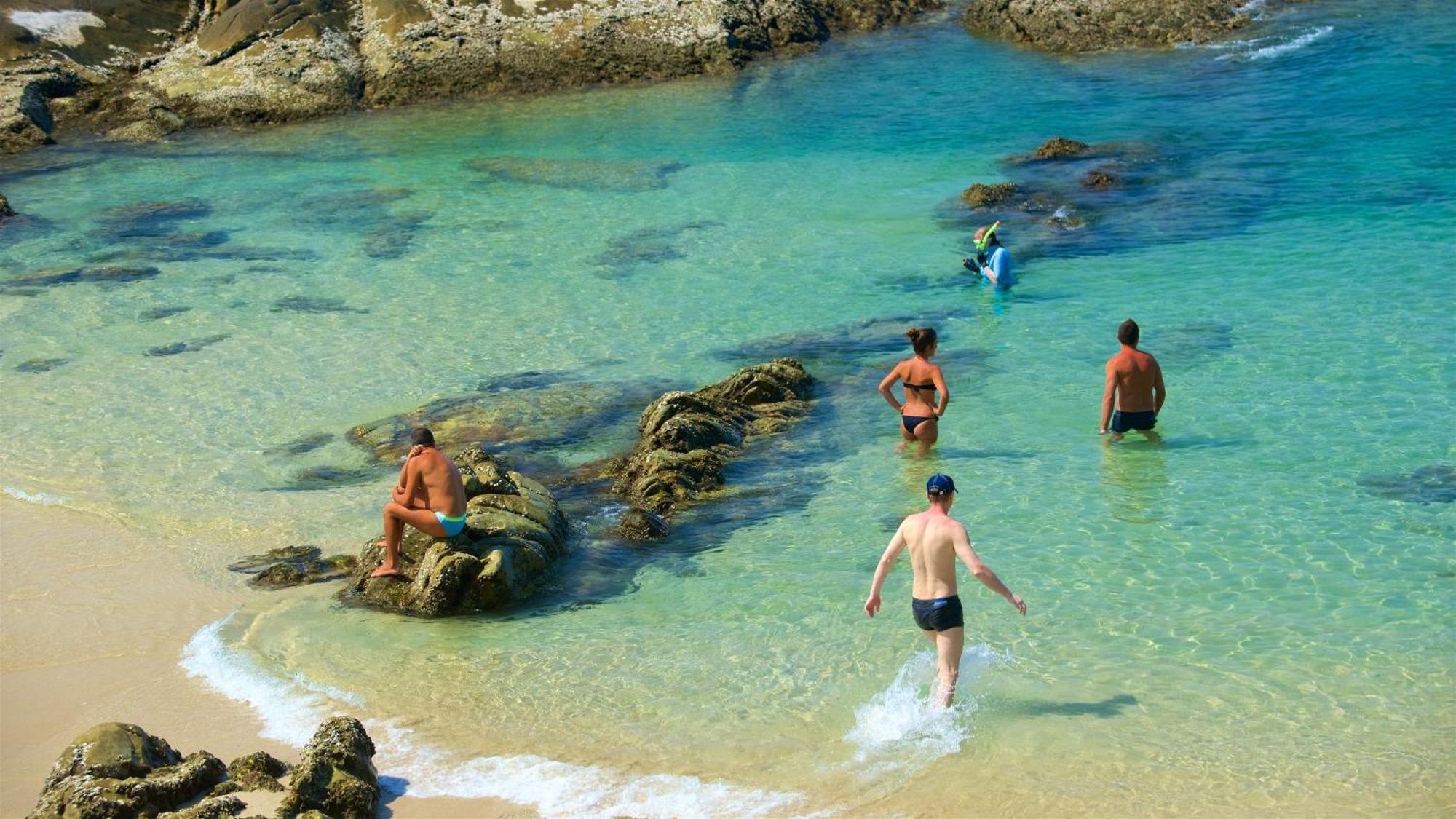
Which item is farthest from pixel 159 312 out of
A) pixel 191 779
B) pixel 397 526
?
pixel 191 779

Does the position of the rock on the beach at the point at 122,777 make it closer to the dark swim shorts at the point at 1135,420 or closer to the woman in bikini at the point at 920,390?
the woman in bikini at the point at 920,390

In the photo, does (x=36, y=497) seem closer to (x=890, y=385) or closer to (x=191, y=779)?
(x=191, y=779)

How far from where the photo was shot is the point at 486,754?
29.5 feet

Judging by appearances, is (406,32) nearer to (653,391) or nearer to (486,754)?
(653,391)

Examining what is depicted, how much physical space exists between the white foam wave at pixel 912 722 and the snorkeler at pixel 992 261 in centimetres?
995

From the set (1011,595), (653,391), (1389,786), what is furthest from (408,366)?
(1389,786)

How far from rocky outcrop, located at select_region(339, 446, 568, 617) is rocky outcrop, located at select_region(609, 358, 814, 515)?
1299mm

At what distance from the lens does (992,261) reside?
1902cm

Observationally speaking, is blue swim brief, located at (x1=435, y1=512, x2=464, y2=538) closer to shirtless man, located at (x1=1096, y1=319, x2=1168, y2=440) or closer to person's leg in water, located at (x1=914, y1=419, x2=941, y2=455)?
person's leg in water, located at (x1=914, y1=419, x2=941, y2=455)

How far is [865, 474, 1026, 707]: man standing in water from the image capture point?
8.79m

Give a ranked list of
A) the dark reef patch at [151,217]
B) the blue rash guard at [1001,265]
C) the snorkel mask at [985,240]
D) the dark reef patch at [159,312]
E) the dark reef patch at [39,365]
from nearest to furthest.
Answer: the dark reef patch at [39,365]
the blue rash guard at [1001,265]
the snorkel mask at [985,240]
the dark reef patch at [159,312]
the dark reef patch at [151,217]

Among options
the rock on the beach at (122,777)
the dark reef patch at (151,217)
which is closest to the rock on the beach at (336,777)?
the rock on the beach at (122,777)

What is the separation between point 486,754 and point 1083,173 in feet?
58.8

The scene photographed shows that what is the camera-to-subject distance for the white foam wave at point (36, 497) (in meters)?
14.1
